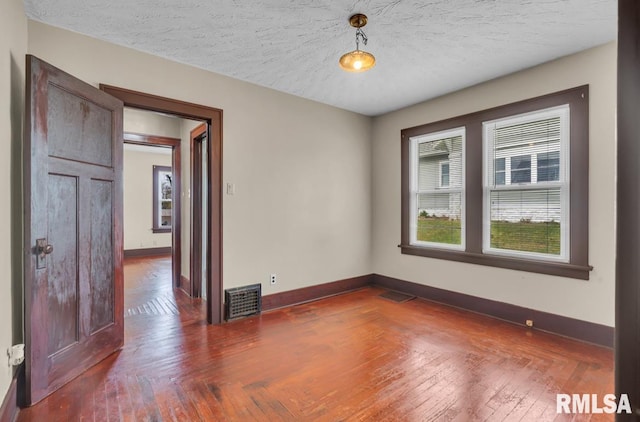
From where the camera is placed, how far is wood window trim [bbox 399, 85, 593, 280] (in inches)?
114

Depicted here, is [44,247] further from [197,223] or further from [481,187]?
[481,187]

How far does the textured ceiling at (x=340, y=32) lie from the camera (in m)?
2.26

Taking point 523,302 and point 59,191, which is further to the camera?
point 523,302

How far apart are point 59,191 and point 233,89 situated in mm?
2020

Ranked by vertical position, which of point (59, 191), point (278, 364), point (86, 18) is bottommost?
point (278, 364)

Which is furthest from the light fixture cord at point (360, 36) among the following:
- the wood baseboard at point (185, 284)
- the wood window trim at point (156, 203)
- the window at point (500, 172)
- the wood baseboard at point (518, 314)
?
the wood window trim at point (156, 203)

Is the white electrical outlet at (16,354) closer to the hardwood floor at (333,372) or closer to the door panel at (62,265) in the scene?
the door panel at (62,265)

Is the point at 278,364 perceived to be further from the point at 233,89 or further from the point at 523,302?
the point at 233,89

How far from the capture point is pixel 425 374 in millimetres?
2348

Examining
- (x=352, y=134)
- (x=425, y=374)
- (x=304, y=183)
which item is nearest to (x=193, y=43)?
(x=304, y=183)

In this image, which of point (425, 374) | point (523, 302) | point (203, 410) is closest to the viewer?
point (203, 410)

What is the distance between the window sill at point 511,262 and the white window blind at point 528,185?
0.36 ft

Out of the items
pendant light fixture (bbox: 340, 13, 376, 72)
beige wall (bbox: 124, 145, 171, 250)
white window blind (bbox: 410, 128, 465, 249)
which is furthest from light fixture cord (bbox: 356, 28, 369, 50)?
beige wall (bbox: 124, 145, 171, 250)

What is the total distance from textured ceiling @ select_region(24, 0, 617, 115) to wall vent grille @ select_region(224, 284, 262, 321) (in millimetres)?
2428
